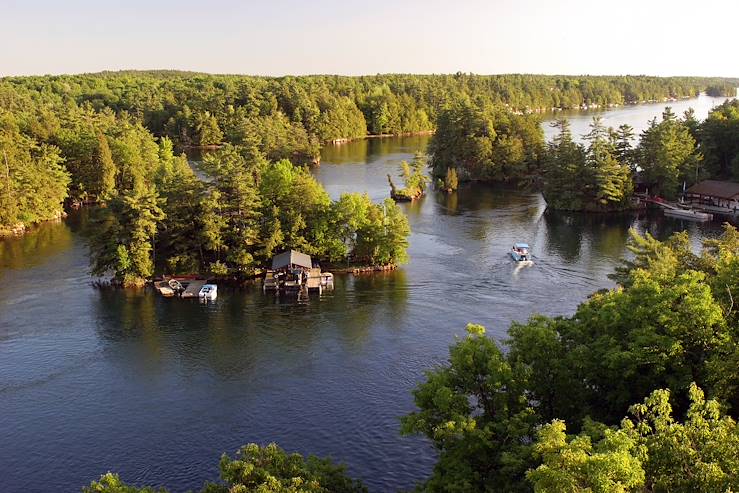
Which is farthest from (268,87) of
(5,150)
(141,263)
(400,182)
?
(141,263)

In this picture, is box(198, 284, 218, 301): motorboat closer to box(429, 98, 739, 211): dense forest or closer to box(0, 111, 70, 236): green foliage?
box(0, 111, 70, 236): green foliage

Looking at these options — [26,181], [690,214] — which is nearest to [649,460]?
[690,214]

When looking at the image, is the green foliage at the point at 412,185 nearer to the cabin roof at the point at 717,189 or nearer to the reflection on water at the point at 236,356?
the reflection on water at the point at 236,356

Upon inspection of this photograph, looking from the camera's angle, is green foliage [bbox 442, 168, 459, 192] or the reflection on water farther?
green foliage [bbox 442, 168, 459, 192]

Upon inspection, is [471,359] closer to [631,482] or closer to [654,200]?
[631,482]

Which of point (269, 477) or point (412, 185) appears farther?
point (412, 185)

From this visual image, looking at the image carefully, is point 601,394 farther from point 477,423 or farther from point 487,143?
point 487,143

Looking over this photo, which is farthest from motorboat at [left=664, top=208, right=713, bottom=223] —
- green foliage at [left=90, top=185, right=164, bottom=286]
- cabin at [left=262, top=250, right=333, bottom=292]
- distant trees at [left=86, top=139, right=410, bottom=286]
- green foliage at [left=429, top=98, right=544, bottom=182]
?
green foliage at [left=90, top=185, right=164, bottom=286]
